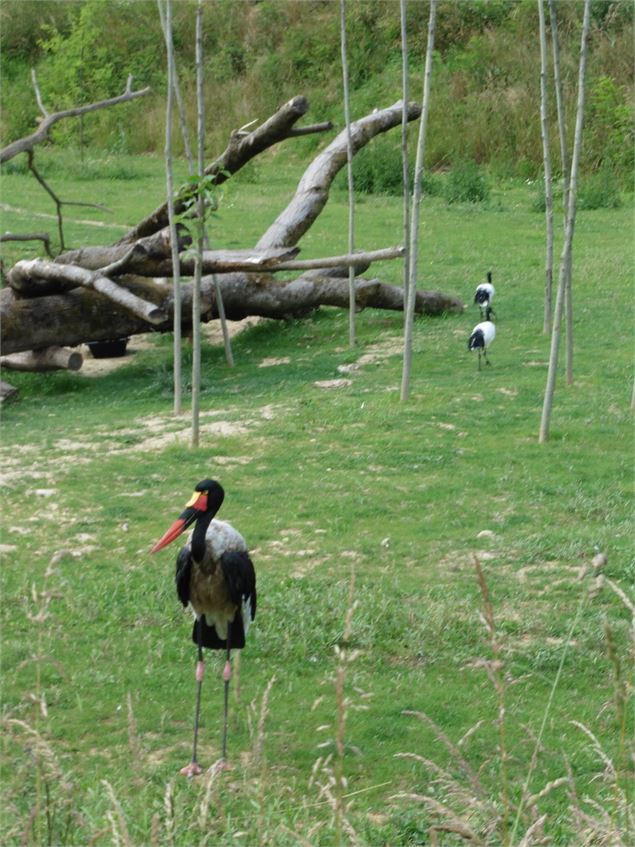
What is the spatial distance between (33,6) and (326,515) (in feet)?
101

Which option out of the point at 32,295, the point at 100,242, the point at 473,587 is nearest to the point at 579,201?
the point at 100,242

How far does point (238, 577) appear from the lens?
561 centimetres

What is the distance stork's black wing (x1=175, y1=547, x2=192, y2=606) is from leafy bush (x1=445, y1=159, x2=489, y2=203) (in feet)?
56.8

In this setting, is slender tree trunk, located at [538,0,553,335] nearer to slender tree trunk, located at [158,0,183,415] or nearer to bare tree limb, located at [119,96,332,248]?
bare tree limb, located at [119,96,332,248]

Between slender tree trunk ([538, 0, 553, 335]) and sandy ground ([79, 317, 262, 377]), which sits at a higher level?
slender tree trunk ([538, 0, 553, 335])

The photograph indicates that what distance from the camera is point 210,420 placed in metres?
10.6

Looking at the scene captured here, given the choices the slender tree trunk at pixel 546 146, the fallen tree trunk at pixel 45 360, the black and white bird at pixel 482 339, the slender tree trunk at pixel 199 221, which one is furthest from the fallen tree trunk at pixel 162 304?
the slender tree trunk at pixel 199 221

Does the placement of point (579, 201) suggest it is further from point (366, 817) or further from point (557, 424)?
point (366, 817)

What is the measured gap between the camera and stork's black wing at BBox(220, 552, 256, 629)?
5.61 meters

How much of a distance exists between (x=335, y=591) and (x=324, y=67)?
2534cm

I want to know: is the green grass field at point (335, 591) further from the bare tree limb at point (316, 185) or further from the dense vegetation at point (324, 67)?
the dense vegetation at point (324, 67)

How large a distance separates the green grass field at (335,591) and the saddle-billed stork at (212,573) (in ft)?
1.19

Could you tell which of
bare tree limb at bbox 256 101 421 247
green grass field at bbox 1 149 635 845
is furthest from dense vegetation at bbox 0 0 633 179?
green grass field at bbox 1 149 635 845

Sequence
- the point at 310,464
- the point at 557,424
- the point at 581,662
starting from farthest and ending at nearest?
the point at 557,424, the point at 310,464, the point at 581,662
